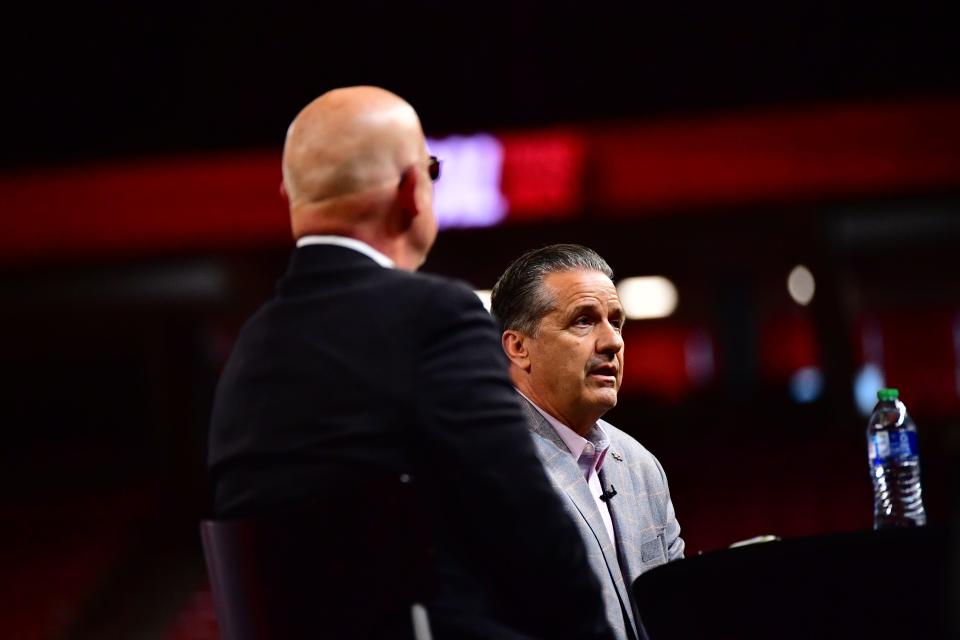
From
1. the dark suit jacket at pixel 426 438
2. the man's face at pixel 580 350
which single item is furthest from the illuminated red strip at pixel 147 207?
the dark suit jacket at pixel 426 438

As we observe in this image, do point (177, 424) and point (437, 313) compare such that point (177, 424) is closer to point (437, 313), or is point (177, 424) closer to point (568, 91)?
point (568, 91)

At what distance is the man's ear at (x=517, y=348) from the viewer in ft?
6.07

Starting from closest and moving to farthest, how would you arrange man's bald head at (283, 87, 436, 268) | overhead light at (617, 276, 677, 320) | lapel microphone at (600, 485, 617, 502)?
man's bald head at (283, 87, 436, 268) < lapel microphone at (600, 485, 617, 502) < overhead light at (617, 276, 677, 320)

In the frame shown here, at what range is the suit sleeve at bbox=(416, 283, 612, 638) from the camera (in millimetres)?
1034

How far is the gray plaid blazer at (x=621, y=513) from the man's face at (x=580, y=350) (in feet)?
0.17


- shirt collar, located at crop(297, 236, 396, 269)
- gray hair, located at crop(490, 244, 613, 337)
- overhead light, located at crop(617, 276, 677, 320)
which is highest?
shirt collar, located at crop(297, 236, 396, 269)

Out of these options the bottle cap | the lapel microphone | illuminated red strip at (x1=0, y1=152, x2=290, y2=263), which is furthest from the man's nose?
illuminated red strip at (x1=0, y1=152, x2=290, y2=263)

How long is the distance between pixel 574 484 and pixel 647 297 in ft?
36.0

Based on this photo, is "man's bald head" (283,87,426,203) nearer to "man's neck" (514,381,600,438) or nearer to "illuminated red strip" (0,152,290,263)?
"man's neck" (514,381,600,438)

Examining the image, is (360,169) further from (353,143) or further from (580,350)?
(580,350)

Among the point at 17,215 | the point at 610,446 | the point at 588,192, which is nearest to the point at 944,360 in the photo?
the point at 588,192

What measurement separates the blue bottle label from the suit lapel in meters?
0.51

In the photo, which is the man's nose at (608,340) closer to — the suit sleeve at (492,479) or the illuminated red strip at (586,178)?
the suit sleeve at (492,479)

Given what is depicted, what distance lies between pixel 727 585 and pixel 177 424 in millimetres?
8193
